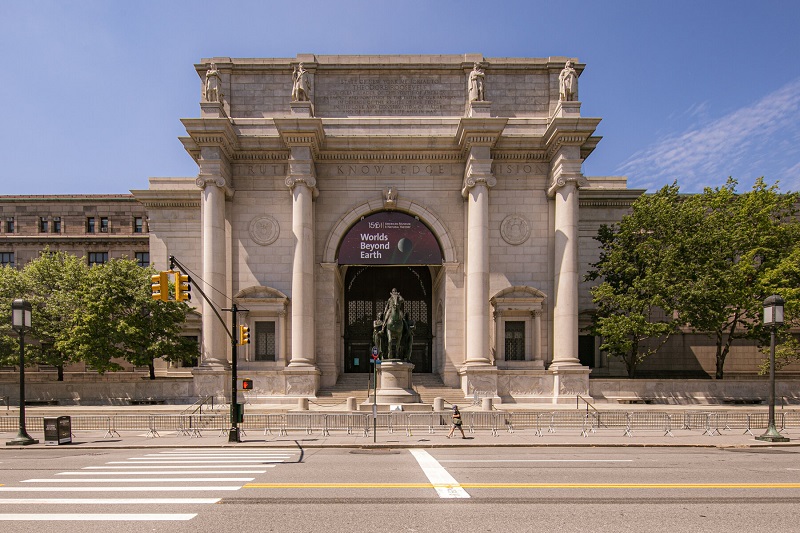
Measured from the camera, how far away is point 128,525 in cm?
850

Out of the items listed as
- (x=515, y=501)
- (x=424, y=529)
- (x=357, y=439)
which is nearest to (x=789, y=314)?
(x=357, y=439)

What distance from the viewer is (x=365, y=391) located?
3509 cm

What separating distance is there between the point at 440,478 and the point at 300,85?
30.7m

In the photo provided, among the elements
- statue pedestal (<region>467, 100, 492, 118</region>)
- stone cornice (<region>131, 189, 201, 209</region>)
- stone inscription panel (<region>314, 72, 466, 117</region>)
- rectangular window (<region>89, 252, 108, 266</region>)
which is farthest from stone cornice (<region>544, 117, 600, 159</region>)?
rectangular window (<region>89, 252, 108, 266</region>)

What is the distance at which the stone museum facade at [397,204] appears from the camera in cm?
3516

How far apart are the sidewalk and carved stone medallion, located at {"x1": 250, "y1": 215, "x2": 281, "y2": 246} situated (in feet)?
54.3

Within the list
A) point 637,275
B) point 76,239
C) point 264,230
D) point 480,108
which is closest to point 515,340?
point 637,275

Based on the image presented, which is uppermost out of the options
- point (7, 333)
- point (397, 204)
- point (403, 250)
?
point (397, 204)

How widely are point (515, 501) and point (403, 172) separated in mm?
30478

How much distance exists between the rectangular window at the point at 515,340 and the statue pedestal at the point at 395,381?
11179 mm

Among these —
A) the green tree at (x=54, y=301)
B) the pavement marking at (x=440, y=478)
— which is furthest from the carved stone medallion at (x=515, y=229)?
the green tree at (x=54, y=301)

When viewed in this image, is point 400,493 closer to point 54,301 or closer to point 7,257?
point 54,301

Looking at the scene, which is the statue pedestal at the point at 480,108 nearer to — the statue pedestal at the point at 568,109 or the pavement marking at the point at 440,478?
the statue pedestal at the point at 568,109

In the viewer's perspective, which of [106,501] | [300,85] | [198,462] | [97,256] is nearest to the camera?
[106,501]
